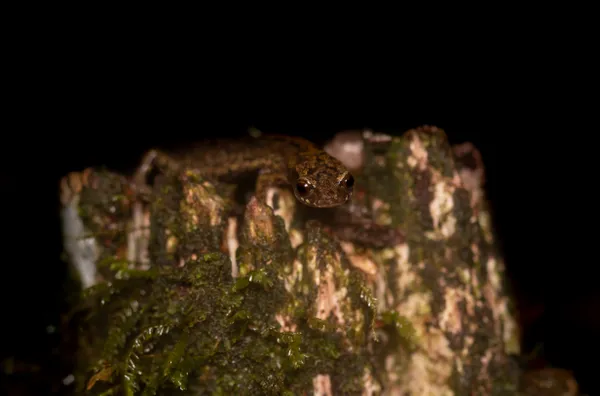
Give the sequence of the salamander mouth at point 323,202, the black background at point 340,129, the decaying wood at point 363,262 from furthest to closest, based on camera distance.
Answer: the black background at point 340,129 < the salamander mouth at point 323,202 < the decaying wood at point 363,262

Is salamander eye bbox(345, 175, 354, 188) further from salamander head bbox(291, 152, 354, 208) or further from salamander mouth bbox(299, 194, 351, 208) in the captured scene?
salamander mouth bbox(299, 194, 351, 208)

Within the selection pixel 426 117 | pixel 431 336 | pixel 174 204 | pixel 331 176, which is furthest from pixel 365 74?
pixel 431 336

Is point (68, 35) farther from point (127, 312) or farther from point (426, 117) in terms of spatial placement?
point (426, 117)

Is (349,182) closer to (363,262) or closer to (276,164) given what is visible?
(363,262)

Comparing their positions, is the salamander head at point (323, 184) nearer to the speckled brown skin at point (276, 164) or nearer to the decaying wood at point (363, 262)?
the speckled brown skin at point (276, 164)

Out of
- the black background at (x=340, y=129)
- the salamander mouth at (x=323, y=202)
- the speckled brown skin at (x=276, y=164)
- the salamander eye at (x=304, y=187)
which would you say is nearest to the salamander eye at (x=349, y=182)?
the speckled brown skin at (x=276, y=164)
